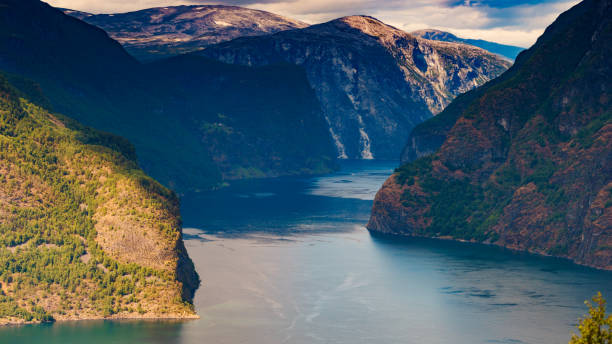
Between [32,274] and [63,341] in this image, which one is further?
[32,274]

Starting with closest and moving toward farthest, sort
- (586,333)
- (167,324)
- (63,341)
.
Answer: (586,333) < (63,341) < (167,324)

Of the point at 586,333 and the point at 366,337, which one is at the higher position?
the point at 586,333

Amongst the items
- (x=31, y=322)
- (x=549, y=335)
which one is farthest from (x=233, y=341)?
(x=549, y=335)

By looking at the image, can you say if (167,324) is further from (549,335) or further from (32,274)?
(549,335)

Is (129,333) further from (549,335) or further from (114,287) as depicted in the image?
(549,335)

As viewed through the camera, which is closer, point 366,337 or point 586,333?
point 586,333

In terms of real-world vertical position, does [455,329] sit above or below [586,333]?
below

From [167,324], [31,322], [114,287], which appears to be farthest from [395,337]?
[31,322]

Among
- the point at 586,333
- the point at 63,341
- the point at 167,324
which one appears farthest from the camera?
the point at 167,324
